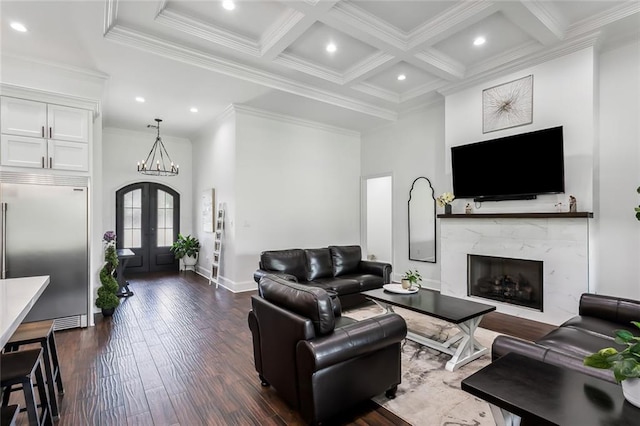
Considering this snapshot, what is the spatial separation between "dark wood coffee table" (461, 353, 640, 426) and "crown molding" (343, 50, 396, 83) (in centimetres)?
416

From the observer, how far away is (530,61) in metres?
4.42

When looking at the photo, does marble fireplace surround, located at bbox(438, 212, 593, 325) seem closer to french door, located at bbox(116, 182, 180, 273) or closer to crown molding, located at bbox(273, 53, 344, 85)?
crown molding, located at bbox(273, 53, 344, 85)

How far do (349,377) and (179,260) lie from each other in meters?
7.38

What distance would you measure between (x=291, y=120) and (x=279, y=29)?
2.81 meters

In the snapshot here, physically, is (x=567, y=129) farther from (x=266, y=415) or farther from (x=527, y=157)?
(x=266, y=415)

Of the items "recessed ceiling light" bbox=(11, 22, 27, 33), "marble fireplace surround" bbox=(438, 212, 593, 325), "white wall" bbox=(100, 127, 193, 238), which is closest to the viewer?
"recessed ceiling light" bbox=(11, 22, 27, 33)

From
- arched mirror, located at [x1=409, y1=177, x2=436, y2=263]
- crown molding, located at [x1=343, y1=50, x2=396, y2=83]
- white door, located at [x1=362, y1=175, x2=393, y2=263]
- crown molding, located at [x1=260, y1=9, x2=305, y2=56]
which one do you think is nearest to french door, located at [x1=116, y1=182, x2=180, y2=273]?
white door, located at [x1=362, y1=175, x2=393, y2=263]

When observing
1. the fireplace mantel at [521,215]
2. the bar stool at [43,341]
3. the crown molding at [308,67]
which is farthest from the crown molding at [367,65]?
the bar stool at [43,341]

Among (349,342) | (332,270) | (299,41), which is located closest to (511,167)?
(332,270)

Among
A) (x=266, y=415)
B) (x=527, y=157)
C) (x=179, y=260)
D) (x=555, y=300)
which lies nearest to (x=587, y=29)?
(x=527, y=157)

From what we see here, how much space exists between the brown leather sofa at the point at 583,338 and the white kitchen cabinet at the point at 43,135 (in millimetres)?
4922

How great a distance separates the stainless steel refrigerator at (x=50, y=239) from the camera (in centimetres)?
360

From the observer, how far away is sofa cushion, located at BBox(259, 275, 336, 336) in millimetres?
2018

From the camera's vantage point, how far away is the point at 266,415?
88.0 inches
